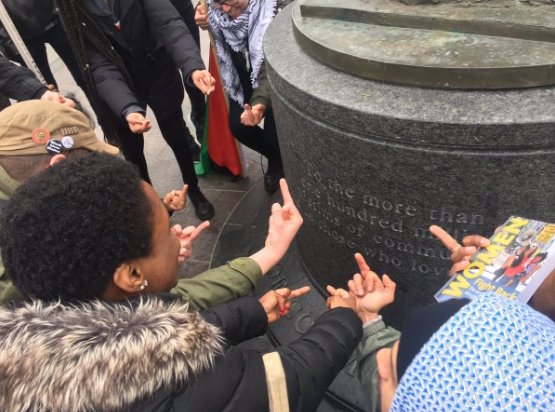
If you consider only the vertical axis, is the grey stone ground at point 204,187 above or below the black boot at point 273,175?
below

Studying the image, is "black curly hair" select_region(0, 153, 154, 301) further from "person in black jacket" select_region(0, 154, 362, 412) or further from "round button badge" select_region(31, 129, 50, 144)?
"round button badge" select_region(31, 129, 50, 144)

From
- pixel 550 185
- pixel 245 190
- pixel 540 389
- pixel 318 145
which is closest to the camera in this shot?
pixel 540 389

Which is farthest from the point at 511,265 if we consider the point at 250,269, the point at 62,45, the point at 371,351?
the point at 62,45

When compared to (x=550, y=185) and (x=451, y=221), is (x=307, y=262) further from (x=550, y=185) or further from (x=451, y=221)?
(x=550, y=185)

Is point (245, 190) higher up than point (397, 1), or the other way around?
point (397, 1)

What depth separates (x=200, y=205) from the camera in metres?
3.66

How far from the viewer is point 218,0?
2828 mm

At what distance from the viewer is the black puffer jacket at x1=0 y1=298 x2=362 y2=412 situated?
1.04 m

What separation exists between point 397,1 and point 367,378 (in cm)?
162

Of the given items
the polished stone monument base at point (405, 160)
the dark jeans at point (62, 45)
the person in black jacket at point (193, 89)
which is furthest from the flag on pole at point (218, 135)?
the polished stone monument base at point (405, 160)

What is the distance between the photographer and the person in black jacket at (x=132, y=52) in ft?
8.60

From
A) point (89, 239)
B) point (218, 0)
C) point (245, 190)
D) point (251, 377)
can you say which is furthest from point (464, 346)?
point (245, 190)

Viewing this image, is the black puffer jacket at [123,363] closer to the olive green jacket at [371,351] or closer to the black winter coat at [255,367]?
the black winter coat at [255,367]

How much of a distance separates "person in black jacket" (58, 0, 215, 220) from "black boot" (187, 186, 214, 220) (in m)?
0.72
